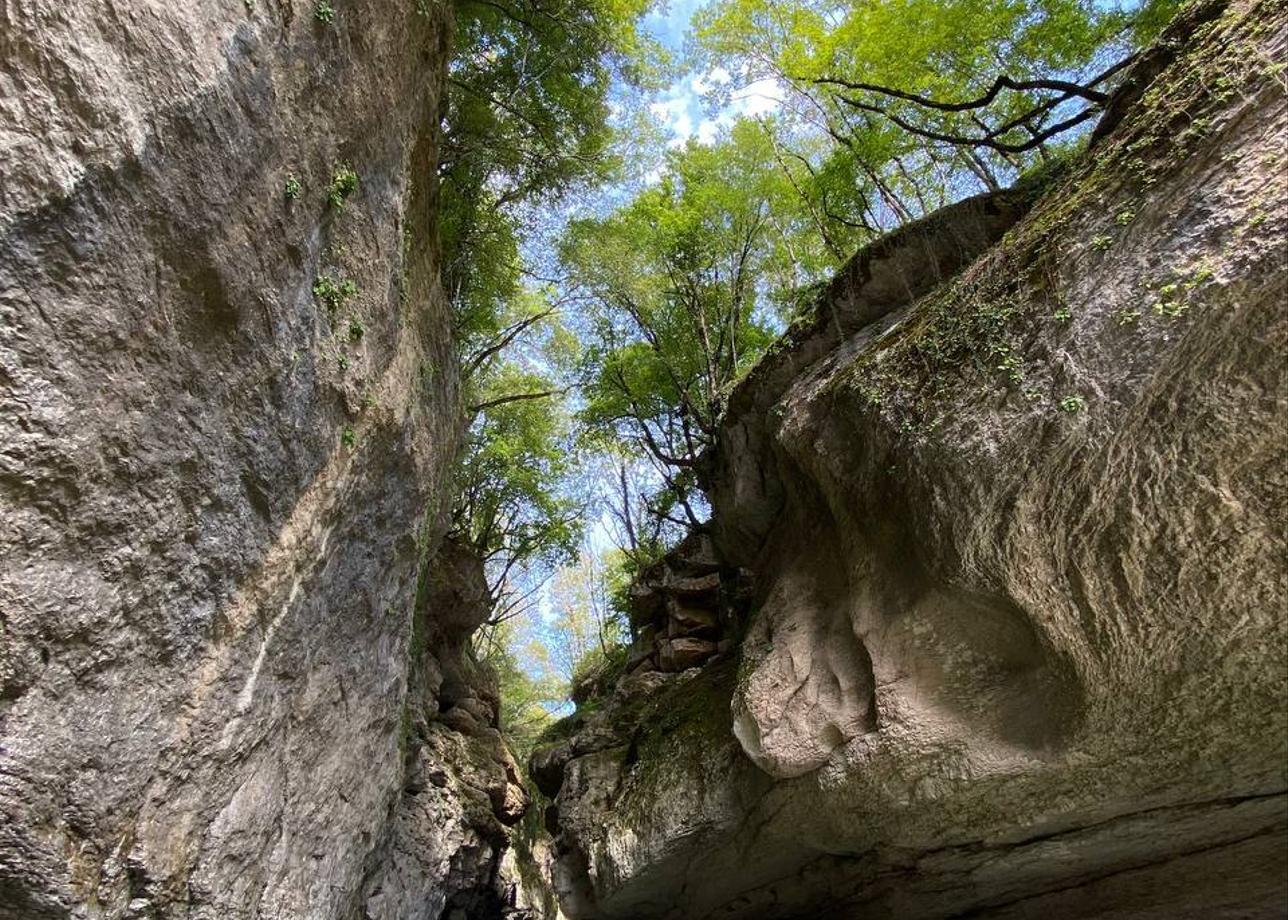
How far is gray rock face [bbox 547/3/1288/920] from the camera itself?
4133 mm

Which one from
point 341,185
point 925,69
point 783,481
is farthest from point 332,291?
point 925,69

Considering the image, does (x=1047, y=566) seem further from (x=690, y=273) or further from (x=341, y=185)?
(x=690, y=273)

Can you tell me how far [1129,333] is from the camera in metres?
4.29

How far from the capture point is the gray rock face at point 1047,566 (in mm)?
4133

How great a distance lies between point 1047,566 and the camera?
4.83 metres

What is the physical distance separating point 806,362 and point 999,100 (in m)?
5.79

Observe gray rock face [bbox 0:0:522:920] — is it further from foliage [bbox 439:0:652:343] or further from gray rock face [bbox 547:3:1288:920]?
gray rock face [bbox 547:3:1288:920]

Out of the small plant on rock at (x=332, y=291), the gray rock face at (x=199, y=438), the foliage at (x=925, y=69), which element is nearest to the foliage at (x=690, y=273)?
the foliage at (x=925, y=69)

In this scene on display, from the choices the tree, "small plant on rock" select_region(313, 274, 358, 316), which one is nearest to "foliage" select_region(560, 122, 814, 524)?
the tree

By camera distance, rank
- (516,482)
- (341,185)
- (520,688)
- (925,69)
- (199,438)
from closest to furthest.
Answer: (199,438) → (341,185) → (925,69) → (516,482) → (520,688)

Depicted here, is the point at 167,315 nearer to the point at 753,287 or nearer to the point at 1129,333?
the point at 1129,333

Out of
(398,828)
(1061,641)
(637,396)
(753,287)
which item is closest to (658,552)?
(637,396)

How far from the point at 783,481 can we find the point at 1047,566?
11.9ft

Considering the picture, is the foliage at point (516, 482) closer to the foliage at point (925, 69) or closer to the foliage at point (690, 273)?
the foliage at point (690, 273)
